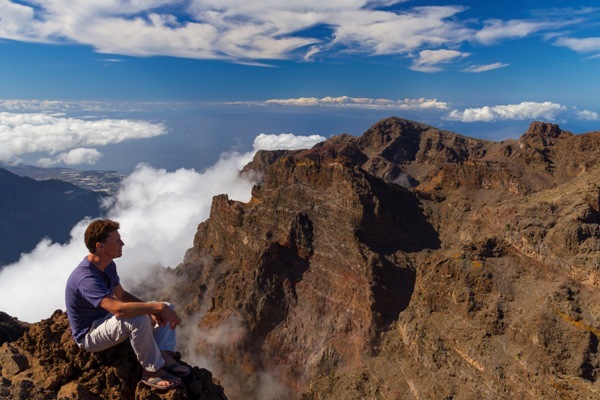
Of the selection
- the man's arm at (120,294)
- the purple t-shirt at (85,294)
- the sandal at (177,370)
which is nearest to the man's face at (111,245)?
the purple t-shirt at (85,294)

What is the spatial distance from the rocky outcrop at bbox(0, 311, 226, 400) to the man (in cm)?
64

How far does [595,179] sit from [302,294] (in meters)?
39.3

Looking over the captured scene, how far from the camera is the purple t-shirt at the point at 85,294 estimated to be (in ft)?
27.4

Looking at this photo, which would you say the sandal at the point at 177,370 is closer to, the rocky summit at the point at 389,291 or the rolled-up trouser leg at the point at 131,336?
the rocky summit at the point at 389,291

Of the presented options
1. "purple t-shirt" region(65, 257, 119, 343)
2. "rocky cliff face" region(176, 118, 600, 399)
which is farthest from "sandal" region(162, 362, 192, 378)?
"rocky cliff face" region(176, 118, 600, 399)

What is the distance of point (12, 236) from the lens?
649ft

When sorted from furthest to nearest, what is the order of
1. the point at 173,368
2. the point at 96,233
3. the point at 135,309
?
the point at 173,368
the point at 96,233
the point at 135,309

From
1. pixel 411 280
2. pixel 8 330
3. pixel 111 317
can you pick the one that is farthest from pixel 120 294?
pixel 411 280

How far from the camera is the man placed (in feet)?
27.1

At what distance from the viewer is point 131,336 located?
8289 mm

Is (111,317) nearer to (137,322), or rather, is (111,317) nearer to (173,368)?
(137,322)

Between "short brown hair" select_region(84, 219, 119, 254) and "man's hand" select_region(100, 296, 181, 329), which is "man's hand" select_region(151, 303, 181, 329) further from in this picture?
"short brown hair" select_region(84, 219, 119, 254)

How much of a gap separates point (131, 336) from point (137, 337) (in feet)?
0.47

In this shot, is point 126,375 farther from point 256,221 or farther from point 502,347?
point 256,221
